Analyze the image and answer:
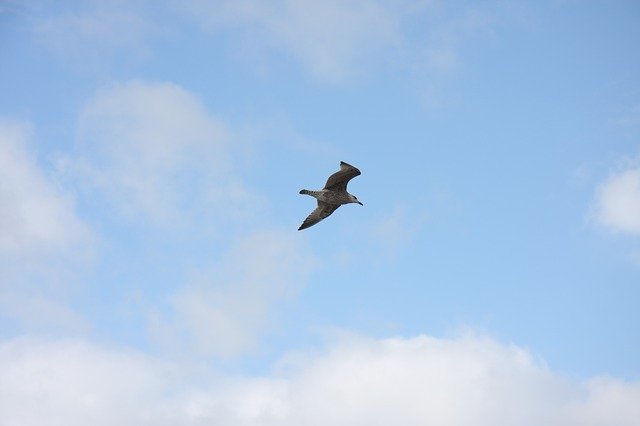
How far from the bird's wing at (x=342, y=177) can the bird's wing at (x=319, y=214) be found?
2.06 m

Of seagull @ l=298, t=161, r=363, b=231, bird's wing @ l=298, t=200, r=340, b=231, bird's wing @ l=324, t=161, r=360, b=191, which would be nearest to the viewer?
bird's wing @ l=324, t=161, r=360, b=191

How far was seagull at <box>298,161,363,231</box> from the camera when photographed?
39.8 m

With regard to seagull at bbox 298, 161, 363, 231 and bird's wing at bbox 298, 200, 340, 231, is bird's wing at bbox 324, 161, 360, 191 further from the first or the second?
bird's wing at bbox 298, 200, 340, 231

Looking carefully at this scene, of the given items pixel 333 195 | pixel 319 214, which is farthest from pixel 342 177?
pixel 319 214

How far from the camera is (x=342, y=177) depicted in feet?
132

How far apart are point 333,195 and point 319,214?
203cm

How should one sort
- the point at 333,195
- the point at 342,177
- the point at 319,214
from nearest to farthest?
1. the point at 342,177
2. the point at 333,195
3. the point at 319,214

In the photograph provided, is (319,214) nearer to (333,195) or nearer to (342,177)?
(333,195)

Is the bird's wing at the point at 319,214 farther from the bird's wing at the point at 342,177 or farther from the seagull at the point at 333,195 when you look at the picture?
the bird's wing at the point at 342,177

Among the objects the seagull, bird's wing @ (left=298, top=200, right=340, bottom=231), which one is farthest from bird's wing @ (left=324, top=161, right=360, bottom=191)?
bird's wing @ (left=298, top=200, right=340, bottom=231)

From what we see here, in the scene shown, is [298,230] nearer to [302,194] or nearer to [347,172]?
[302,194]

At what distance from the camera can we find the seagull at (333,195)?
39.8 metres

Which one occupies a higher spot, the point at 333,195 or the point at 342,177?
the point at 333,195

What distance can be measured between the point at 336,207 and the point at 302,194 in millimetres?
2842
